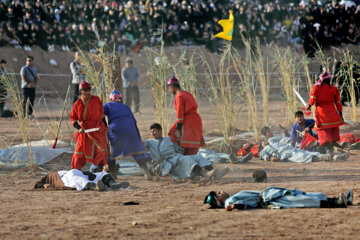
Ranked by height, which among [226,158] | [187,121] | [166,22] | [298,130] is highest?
[166,22]

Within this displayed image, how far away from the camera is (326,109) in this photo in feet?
30.8

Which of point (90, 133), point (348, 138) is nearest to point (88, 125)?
point (90, 133)

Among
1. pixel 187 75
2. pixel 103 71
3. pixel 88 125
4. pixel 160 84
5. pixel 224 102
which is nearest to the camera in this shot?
pixel 88 125

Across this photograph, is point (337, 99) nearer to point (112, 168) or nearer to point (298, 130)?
point (298, 130)

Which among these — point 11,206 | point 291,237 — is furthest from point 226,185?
point 291,237

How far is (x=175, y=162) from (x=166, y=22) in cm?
1589

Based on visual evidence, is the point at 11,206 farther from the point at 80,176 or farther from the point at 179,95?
the point at 179,95

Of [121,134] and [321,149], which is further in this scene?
[321,149]

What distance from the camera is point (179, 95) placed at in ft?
25.2

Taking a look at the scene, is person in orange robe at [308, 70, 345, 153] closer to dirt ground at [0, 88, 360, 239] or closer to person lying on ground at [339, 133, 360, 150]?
person lying on ground at [339, 133, 360, 150]

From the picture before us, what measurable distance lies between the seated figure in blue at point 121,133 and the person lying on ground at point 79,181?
0.71 meters

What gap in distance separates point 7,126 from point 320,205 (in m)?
9.72

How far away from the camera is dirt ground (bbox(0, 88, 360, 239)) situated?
168 inches

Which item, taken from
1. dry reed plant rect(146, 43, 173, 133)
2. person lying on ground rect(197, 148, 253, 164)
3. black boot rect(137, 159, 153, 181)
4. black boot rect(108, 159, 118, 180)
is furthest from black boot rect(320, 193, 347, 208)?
dry reed plant rect(146, 43, 173, 133)
